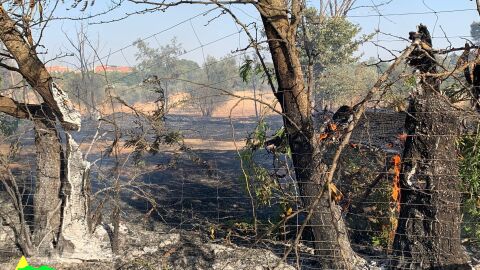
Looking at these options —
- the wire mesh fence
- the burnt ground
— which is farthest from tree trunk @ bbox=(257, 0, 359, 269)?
the burnt ground

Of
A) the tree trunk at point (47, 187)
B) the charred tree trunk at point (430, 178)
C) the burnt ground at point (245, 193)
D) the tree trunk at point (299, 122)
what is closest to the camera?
the charred tree trunk at point (430, 178)

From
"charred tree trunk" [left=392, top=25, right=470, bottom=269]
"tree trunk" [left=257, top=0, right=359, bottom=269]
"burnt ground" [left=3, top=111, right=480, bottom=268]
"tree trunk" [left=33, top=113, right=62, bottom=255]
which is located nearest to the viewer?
"charred tree trunk" [left=392, top=25, right=470, bottom=269]

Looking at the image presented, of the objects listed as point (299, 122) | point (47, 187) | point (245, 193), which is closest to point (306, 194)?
point (299, 122)

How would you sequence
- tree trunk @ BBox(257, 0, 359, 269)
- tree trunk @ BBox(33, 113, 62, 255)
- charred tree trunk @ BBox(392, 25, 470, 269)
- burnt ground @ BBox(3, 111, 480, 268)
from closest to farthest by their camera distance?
charred tree trunk @ BBox(392, 25, 470, 269) → tree trunk @ BBox(257, 0, 359, 269) → burnt ground @ BBox(3, 111, 480, 268) → tree trunk @ BBox(33, 113, 62, 255)

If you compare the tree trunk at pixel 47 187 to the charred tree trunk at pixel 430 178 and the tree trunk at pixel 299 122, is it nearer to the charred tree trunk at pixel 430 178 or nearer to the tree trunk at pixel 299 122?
the tree trunk at pixel 299 122

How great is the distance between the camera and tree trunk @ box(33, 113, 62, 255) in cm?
650

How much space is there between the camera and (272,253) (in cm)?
648

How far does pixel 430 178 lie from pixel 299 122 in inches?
52.4

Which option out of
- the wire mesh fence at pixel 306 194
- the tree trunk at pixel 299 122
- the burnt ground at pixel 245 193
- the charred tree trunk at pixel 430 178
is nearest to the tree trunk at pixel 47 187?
the wire mesh fence at pixel 306 194

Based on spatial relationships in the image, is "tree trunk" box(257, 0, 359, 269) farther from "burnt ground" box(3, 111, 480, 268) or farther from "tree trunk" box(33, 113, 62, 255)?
"tree trunk" box(33, 113, 62, 255)

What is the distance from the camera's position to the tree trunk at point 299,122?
4.94 metres

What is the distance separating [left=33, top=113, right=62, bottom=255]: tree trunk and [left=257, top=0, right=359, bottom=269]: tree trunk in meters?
3.10

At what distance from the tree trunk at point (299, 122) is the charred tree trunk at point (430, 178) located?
0.70m

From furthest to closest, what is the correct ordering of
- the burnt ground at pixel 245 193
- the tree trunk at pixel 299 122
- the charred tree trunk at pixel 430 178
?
1. the burnt ground at pixel 245 193
2. the tree trunk at pixel 299 122
3. the charred tree trunk at pixel 430 178
